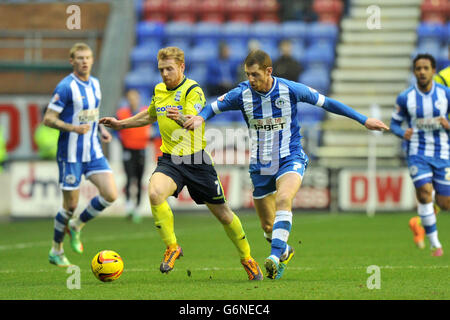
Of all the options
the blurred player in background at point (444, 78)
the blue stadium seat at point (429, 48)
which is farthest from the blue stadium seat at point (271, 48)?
the blurred player in background at point (444, 78)

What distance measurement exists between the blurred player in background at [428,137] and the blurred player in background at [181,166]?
2.99m

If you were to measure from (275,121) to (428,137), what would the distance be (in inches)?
109

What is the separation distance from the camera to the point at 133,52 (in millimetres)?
22016

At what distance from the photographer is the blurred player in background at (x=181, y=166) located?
25.1 ft

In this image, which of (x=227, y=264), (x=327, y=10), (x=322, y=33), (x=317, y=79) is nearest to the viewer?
(x=227, y=264)

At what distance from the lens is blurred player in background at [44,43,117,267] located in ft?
31.1

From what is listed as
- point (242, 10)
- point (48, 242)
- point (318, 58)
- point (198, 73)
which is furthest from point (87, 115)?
point (242, 10)

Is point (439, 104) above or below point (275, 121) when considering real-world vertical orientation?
above

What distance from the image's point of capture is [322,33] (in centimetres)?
2139

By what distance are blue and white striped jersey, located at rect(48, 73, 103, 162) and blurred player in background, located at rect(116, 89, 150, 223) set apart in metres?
6.36

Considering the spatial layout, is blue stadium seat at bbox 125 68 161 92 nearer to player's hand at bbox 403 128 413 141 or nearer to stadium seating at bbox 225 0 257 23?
stadium seating at bbox 225 0 257 23

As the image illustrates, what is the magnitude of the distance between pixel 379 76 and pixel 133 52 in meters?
6.06

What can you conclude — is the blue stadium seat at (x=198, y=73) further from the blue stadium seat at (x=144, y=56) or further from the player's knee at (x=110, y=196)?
the player's knee at (x=110, y=196)

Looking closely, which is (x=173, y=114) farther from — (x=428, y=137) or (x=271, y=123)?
(x=428, y=137)
